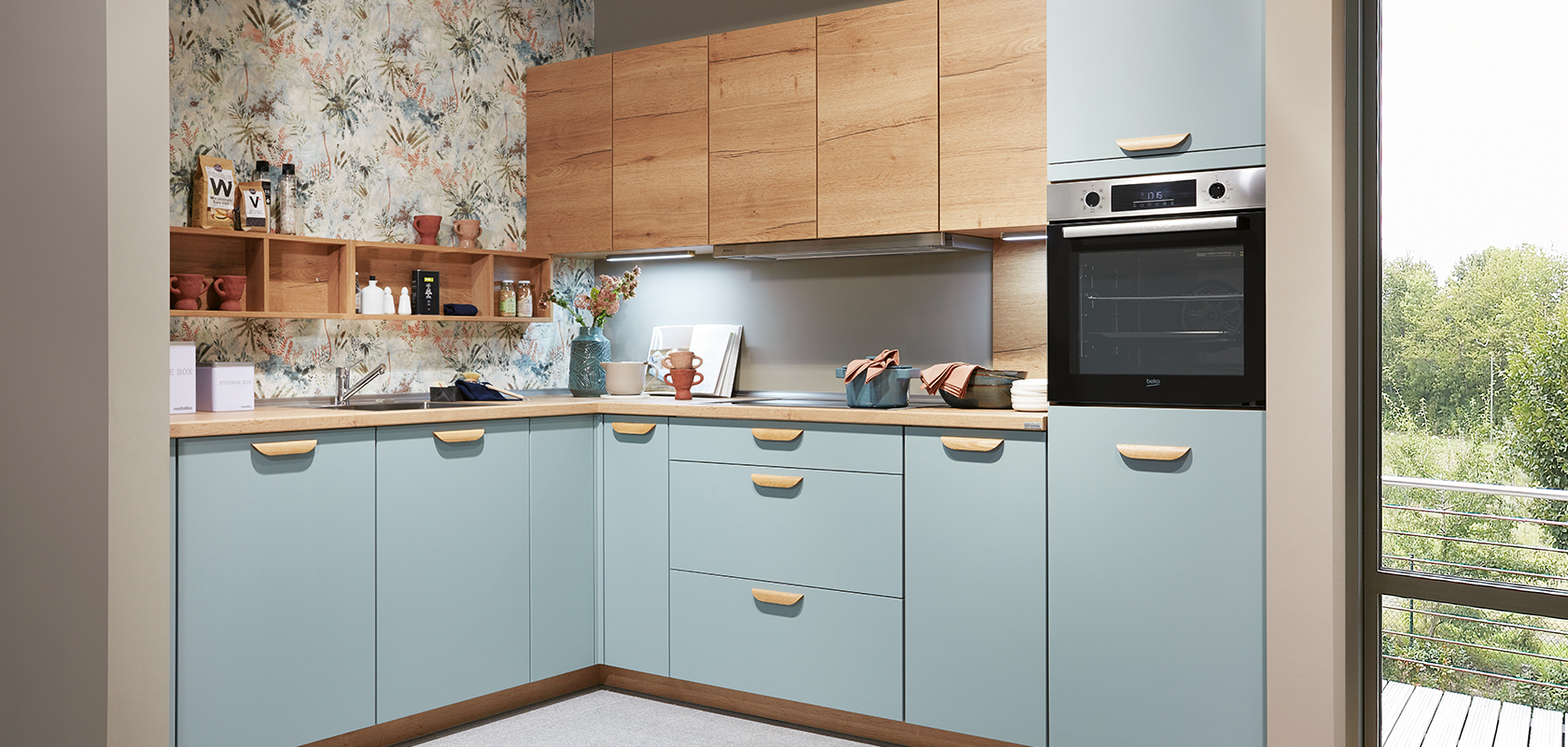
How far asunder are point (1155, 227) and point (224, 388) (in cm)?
246

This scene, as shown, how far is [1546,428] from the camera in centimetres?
229

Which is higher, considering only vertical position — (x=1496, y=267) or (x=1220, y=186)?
(x=1220, y=186)

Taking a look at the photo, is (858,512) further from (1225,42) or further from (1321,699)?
(1225,42)

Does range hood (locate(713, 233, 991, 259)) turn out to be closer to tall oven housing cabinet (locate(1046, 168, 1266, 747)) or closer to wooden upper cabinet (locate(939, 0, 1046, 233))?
wooden upper cabinet (locate(939, 0, 1046, 233))

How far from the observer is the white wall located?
7.66 ft

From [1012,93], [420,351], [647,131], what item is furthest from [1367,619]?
[420,351]

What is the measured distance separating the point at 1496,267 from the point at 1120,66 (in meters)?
0.93

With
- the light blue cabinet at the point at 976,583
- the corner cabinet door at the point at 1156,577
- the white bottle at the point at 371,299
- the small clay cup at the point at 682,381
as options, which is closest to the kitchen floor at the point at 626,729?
the light blue cabinet at the point at 976,583

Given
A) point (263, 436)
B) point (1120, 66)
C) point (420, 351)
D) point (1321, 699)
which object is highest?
point (1120, 66)

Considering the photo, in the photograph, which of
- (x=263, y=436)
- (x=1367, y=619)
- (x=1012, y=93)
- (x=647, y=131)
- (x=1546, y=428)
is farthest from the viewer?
(x=647, y=131)

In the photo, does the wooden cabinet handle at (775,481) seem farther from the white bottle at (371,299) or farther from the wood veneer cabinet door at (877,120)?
the white bottle at (371,299)

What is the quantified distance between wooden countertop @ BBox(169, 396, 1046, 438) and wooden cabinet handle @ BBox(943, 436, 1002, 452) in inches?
1.3

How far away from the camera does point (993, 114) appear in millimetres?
2938

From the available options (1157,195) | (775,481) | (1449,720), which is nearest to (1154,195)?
(1157,195)
